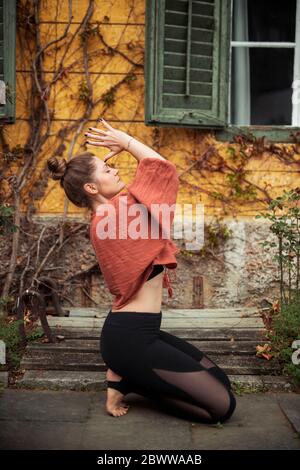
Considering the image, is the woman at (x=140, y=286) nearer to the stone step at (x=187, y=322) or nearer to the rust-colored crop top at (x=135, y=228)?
the rust-colored crop top at (x=135, y=228)

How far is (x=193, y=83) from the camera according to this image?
5883mm

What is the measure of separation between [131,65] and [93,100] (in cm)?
44

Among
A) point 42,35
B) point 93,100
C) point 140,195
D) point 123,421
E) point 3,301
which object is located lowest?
point 123,421

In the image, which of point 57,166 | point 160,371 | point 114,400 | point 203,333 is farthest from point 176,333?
point 57,166

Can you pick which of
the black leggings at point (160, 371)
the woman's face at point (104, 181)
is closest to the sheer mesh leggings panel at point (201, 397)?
the black leggings at point (160, 371)

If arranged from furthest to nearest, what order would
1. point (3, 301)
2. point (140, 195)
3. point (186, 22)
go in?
point (186, 22), point (3, 301), point (140, 195)

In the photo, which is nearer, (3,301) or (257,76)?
(3,301)

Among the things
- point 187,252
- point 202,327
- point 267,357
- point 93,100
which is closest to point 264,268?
point 187,252

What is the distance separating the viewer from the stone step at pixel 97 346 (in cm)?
466

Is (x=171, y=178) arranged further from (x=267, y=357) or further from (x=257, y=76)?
(x=257, y=76)

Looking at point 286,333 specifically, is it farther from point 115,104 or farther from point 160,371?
point 115,104

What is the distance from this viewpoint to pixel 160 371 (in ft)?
11.6

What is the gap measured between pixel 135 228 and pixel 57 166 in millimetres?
551

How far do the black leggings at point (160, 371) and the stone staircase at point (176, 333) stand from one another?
0.64 meters
